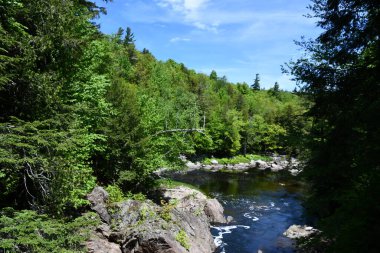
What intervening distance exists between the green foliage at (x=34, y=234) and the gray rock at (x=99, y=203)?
6.92 metres

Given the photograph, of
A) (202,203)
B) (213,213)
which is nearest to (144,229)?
(202,203)

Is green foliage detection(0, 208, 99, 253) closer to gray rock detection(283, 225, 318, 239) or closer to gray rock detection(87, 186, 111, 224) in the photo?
gray rock detection(87, 186, 111, 224)

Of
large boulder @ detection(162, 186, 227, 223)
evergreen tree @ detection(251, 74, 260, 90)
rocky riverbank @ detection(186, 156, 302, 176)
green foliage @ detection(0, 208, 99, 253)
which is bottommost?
rocky riverbank @ detection(186, 156, 302, 176)

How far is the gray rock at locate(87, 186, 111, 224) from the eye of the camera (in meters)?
15.7

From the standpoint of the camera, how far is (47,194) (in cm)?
986

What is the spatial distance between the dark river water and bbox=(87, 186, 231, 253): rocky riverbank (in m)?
2.61

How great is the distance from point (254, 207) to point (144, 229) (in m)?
16.2

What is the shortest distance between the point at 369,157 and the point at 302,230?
52.6 ft

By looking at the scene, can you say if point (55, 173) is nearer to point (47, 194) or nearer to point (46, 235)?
point (47, 194)

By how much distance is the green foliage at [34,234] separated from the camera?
7184mm

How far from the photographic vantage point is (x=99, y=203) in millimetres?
15953

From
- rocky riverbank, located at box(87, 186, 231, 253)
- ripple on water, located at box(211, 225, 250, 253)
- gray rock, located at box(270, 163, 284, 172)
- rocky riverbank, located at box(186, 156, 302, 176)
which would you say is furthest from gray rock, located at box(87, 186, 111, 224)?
gray rock, located at box(270, 163, 284, 172)

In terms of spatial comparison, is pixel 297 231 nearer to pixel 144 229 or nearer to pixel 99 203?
pixel 144 229

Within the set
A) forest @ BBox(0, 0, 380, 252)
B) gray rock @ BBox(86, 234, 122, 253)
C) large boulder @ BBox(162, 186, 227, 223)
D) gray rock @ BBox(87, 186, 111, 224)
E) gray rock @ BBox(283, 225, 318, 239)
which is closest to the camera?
forest @ BBox(0, 0, 380, 252)
